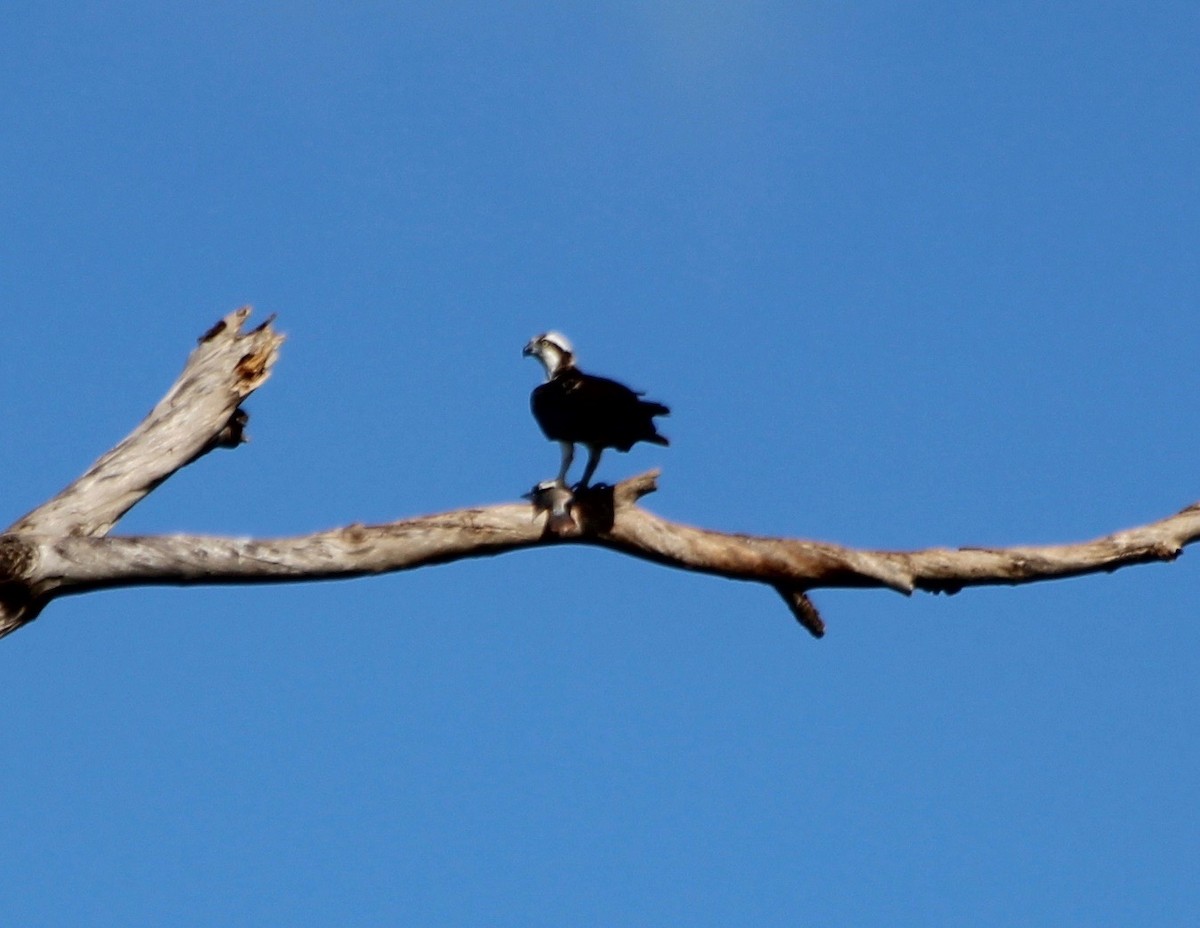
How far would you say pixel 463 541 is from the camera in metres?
7.05

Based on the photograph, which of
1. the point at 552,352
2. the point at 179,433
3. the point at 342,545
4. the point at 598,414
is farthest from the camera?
the point at 552,352

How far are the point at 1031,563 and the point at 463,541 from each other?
2835 millimetres

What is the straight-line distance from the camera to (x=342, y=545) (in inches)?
266

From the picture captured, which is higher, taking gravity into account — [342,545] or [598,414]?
[598,414]

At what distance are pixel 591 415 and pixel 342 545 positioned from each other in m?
1.34

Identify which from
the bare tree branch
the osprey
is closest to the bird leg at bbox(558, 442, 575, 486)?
the osprey

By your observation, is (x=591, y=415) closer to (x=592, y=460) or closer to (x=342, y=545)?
(x=592, y=460)

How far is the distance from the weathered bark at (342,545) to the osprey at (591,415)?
11.0 inches

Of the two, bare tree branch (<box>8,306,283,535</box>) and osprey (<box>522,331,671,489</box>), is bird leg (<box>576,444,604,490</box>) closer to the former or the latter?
osprey (<box>522,331,671,489</box>)

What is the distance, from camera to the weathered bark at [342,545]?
21.3ft

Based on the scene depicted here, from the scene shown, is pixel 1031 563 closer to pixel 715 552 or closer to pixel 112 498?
pixel 715 552

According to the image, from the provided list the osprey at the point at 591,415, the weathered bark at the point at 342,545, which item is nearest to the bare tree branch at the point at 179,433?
the weathered bark at the point at 342,545

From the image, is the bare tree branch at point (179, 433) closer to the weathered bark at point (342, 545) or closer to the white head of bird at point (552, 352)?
the weathered bark at point (342, 545)

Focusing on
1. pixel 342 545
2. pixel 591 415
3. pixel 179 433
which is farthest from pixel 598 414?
pixel 179 433
